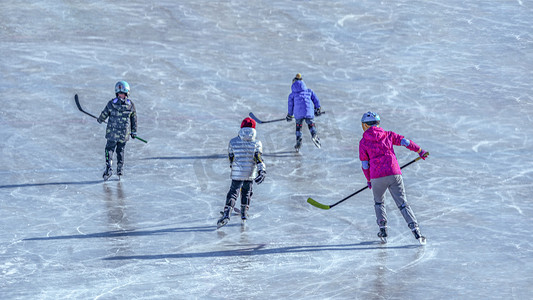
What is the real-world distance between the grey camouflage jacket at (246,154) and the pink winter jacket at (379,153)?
143cm

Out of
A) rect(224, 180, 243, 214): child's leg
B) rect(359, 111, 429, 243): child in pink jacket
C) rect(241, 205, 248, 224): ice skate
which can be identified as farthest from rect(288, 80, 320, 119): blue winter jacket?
rect(359, 111, 429, 243): child in pink jacket

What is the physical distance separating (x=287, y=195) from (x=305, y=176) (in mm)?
1287

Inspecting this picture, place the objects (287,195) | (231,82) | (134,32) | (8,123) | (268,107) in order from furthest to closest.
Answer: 1. (134,32)
2. (231,82)
3. (268,107)
4. (8,123)
5. (287,195)

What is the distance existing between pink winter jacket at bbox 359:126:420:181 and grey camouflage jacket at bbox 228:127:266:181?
56.1 inches

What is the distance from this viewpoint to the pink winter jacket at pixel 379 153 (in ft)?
32.8

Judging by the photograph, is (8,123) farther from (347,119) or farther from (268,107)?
(347,119)

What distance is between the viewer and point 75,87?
19438 mm

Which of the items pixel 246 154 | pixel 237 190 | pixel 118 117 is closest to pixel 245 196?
pixel 237 190

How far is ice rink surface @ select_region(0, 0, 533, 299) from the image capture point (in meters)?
9.27

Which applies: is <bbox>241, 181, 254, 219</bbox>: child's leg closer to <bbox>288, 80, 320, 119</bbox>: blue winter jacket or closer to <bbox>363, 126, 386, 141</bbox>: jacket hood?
<bbox>363, 126, 386, 141</bbox>: jacket hood

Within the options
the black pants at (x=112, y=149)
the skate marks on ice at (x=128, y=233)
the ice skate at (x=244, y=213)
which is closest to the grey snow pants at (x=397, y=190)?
the ice skate at (x=244, y=213)

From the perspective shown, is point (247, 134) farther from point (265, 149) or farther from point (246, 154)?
point (265, 149)

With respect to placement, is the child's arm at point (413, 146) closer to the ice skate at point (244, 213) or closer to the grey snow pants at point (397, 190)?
the grey snow pants at point (397, 190)

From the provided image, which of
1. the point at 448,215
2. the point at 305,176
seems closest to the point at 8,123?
the point at 305,176
